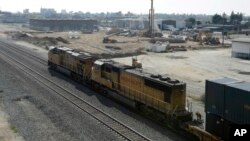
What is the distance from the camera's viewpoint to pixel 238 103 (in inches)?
723

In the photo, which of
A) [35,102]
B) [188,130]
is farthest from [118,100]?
[188,130]

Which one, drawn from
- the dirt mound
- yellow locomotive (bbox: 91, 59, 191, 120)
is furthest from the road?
the dirt mound

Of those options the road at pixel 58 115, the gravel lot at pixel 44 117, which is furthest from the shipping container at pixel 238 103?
the gravel lot at pixel 44 117

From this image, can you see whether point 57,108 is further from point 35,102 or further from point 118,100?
point 118,100

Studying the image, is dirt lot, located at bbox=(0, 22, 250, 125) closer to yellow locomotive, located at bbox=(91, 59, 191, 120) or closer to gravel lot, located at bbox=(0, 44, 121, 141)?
yellow locomotive, located at bbox=(91, 59, 191, 120)

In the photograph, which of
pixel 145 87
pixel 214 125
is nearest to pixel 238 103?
pixel 214 125

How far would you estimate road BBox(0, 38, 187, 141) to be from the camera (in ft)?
77.7

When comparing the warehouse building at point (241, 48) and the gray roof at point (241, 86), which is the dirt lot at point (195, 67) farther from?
the gray roof at point (241, 86)

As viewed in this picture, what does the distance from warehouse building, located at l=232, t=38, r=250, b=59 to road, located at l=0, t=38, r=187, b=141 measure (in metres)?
40.0

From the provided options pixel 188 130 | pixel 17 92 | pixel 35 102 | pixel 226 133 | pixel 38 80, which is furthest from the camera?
pixel 38 80

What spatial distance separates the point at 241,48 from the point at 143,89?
154ft

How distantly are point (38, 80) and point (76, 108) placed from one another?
542 inches

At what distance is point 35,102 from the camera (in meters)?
32.2

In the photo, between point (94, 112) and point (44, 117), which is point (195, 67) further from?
point (44, 117)
